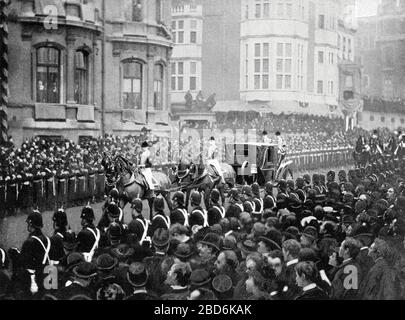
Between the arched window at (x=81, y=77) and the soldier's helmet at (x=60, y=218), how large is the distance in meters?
2.61

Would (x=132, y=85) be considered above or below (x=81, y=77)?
below

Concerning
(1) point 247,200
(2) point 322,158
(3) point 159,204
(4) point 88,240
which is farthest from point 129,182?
(2) point 322,158

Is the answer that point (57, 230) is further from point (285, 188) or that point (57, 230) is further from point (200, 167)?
point (285, 188)

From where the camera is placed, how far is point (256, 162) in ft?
45.9

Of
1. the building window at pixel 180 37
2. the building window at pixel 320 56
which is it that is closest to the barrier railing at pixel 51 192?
the building window at pixel 180 37

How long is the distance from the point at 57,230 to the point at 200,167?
3128mm

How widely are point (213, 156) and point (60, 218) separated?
10.8ft

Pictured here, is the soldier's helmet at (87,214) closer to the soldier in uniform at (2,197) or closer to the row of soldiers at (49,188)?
the row of soldiers at (49,188)

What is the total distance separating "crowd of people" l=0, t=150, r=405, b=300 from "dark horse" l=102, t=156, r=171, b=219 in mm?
255

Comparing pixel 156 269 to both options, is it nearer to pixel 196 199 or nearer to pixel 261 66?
pixel 196 199

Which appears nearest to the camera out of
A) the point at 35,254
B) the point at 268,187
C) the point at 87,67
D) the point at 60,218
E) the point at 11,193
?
the point at 35,254

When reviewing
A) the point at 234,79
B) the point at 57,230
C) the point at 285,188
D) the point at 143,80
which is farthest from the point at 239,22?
the point at 57,230

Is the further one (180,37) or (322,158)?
(322,158)

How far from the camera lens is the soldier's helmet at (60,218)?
1183 centimetres
